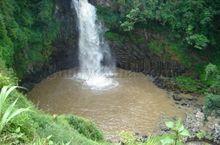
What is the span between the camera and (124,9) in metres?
24.0

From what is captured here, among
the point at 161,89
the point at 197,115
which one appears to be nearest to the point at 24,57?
the point at 161,89

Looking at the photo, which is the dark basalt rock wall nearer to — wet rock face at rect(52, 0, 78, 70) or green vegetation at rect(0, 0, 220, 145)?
wet rock face at rect(52, 0, 78, 70)

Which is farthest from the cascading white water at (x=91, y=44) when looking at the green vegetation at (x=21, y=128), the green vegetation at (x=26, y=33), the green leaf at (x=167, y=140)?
the green leaf at (x=167, y=140)

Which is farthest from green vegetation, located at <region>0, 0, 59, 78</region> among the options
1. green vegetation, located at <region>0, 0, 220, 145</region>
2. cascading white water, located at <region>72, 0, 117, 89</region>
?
cascading white water, located at <region>72, 0, 117, 89</region>

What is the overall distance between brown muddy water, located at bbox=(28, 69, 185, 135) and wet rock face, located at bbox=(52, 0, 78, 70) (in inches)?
42.1

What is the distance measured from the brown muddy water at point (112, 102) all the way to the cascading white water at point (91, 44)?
1938 mm

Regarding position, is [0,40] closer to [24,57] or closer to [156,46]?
[24,57]

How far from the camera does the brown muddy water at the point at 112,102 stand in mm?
18641

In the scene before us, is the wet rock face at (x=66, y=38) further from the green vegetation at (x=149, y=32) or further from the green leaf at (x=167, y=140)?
the green leaf at (x=167, y=140)

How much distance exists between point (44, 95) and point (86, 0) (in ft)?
21.5

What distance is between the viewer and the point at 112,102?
20078 millimetres

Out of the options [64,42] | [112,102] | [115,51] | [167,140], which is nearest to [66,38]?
[64,42]

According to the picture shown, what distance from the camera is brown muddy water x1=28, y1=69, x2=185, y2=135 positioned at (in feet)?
61.2

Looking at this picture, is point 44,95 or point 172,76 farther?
point 172,76
